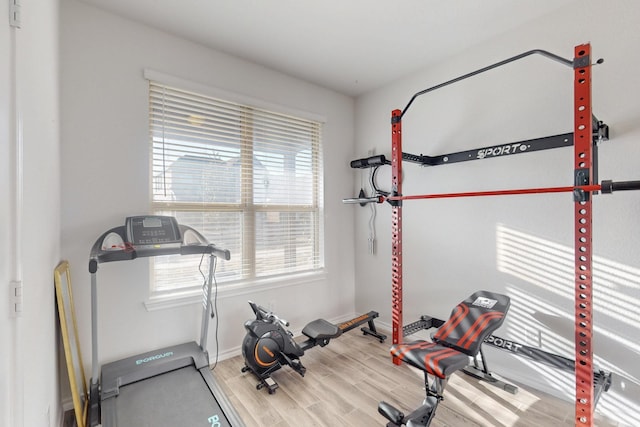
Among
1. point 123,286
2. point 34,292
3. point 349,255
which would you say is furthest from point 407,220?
point 34,292

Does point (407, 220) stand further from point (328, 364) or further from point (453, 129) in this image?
point (328, 364)

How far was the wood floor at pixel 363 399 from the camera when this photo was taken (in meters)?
1.85

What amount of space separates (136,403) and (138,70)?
2.31 meters

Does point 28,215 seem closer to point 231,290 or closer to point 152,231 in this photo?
point 152,231

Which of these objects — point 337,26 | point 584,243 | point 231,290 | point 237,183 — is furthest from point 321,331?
point 337,26

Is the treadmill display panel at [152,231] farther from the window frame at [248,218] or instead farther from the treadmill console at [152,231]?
the window frame at [248,218]

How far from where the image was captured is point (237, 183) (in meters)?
2.73

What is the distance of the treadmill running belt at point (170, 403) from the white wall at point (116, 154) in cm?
38

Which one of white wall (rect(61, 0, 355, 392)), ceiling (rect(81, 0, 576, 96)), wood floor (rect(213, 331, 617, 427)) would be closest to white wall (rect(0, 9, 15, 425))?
white wall (rect(61, 0, 355, 392))

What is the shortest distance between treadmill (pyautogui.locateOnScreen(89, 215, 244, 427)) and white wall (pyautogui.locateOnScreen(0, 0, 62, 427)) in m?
0.23

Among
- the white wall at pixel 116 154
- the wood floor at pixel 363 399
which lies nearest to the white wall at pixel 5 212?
the white wall at pixel 116 154

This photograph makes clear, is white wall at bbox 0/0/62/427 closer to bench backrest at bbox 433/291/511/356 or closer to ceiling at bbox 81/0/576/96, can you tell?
ceiling at bbox 81/0/576/96

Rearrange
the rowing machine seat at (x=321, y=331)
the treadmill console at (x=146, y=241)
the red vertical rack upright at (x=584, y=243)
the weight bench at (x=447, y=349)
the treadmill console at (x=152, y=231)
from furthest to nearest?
the rowing machine seat at (x=321, y=331) → the treadmill console at (x=152, y=231) → the treadmill console at (x=146, y=241) → the weight bench at (x=447, y=349) → the red vertical rack upright at (x=584, y=243)

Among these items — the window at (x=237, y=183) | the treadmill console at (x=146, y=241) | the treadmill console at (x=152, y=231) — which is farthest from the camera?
the window at (x=237, y=183)
